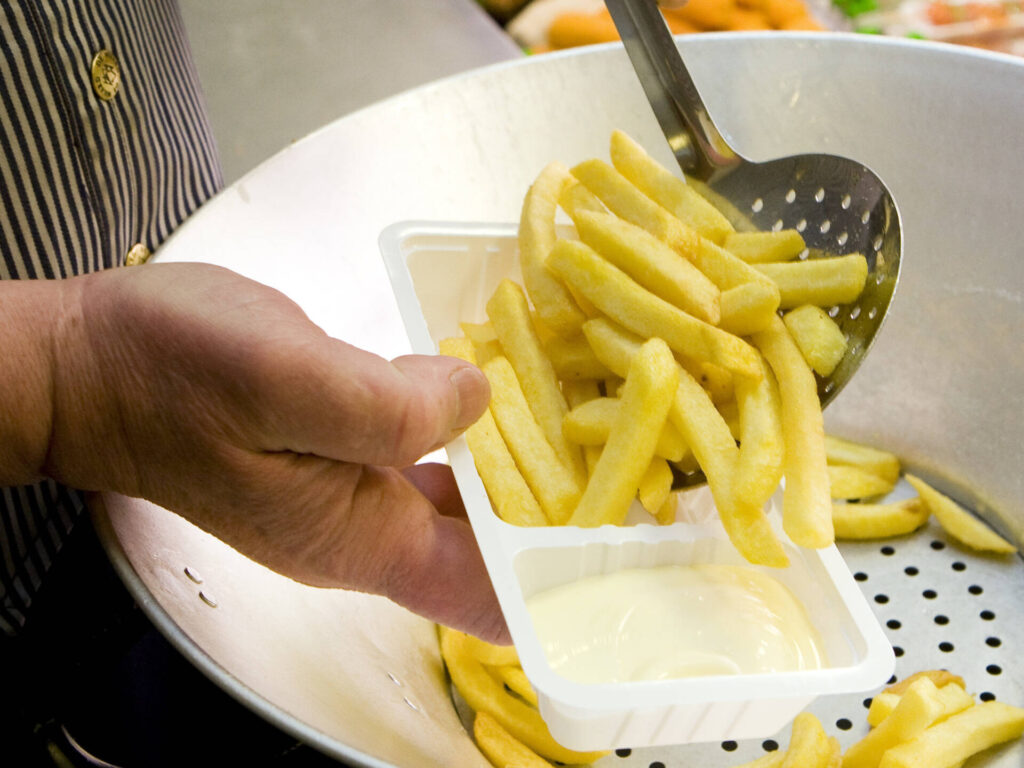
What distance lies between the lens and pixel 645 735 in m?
0.93

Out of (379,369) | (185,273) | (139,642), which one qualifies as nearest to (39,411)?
(185,273)

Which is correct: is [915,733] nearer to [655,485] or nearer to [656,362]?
[655,485]

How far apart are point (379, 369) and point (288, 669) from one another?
0.35 meters

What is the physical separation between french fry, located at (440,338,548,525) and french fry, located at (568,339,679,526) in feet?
0.22

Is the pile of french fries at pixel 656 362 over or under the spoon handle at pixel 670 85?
under

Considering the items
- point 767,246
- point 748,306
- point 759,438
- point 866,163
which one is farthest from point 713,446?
point 866,163

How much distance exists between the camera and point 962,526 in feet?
4.79

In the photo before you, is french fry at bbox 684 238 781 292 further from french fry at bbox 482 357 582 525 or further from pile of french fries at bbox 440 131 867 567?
french fry at bbox 482 357 582 525

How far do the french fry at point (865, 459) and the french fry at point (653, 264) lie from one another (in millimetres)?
583

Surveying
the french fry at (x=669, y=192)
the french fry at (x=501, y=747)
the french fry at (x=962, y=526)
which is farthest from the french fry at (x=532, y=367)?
the french fry at (x=962, y=526)

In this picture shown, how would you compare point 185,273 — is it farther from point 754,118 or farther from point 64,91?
point 754,118

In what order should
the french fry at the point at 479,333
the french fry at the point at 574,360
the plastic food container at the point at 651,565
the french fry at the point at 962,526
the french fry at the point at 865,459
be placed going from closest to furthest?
the plastic food container at the point at 651,565 → the french fry at the point at 574,360 → the french fry at the point at 479,333 → the french fry at the point at 962,526 → the french fry at the point at 865,459

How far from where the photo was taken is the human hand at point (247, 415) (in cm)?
88

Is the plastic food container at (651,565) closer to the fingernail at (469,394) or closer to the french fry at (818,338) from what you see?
the fingernail at (469,394)
